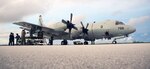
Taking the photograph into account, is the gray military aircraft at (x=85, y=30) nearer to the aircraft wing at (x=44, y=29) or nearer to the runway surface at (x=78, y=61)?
the aircraft wing at (x=44, y=29)

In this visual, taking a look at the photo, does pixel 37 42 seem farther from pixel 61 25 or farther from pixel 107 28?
pixel 107 28

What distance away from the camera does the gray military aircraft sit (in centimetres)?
2995

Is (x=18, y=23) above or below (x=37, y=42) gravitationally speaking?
above

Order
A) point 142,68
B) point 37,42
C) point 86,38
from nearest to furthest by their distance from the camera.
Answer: point 142,68 < point 37,42 < point 86,38

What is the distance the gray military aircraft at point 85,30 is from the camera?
30.0m

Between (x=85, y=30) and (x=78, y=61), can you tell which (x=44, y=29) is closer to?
(x=85, y=30)

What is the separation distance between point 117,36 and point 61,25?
6.27 m

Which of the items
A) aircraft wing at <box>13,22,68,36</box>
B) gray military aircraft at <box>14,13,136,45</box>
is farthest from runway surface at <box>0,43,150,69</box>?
aircraft wing at <box>13,22,68,36</box>

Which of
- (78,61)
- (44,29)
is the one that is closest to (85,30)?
(44,29)

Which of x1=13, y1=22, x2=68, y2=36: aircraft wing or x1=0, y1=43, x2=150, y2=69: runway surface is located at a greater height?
x1=13, y1=22, x2=68, y2=36: aircraft wing

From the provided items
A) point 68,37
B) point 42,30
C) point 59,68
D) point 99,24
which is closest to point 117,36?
point 99,24

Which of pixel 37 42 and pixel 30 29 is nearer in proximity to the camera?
pixel 37 42

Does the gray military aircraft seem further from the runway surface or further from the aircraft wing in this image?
the runway surface

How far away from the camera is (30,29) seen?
31.4 metres
